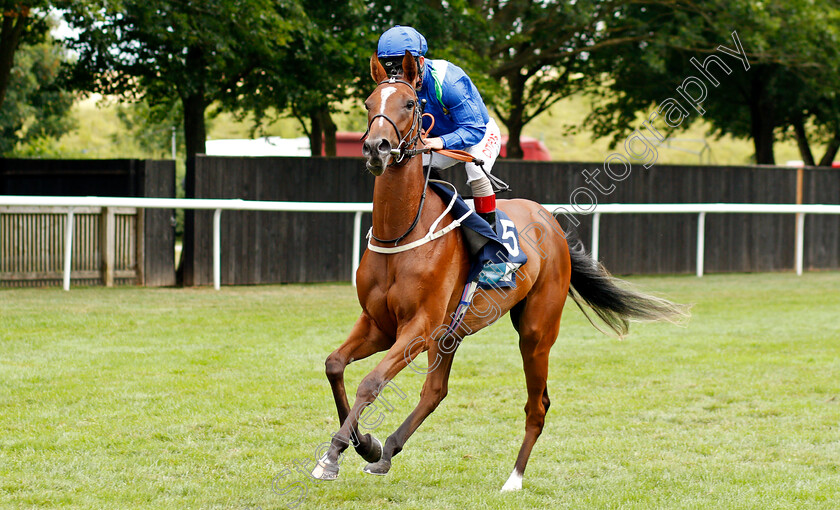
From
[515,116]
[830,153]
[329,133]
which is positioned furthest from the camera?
[830,153]

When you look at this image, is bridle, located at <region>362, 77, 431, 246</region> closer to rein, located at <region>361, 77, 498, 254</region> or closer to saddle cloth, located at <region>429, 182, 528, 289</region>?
rein, located at <region>361, 77, 498, 254</region>

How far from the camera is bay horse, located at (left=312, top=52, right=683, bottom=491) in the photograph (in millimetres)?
3725

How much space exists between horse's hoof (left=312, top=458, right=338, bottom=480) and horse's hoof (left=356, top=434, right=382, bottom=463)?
9.0 inches

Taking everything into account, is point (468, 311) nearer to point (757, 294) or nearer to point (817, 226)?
point (757, 294)

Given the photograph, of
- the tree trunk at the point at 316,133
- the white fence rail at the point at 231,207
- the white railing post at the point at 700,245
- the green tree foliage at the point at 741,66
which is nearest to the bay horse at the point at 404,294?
the white fence rail at the point at 231,207

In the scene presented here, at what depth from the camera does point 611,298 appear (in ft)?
18.2

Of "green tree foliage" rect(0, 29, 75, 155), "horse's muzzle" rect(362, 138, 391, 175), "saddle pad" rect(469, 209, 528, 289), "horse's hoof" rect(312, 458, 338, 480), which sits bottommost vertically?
"horse's hoof" rect(312, 458, 338, 480)

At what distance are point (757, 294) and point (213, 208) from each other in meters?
7.04

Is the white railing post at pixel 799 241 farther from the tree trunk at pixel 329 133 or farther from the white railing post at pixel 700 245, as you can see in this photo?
the tree trunk at pixel 329 133

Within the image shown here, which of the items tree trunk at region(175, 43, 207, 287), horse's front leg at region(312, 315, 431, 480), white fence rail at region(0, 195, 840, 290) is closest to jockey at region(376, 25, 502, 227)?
horse's front leg at region(312, 315, 431, 480)

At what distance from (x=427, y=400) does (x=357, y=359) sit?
0.51m

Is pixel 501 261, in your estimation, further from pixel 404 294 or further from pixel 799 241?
pixel 799 241

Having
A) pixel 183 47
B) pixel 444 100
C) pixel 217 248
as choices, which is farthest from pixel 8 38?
pixel 444 100

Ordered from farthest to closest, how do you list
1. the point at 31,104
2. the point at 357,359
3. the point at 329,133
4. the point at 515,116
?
the point at 31,104 < the point at 515,116 < the point at 329,133 < the point at 357,359
